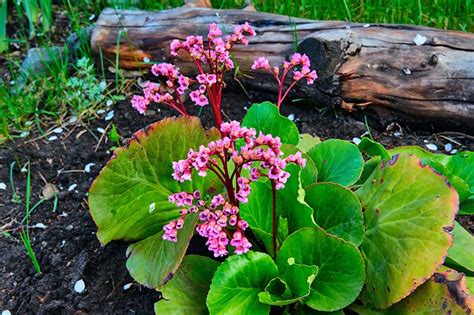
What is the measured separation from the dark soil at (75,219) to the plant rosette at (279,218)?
23cm

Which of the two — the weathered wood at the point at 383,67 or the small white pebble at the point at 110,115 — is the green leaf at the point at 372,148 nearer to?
the weathered wood at the point at 383,67

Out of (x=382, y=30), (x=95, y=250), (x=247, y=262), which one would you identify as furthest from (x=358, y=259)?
(x=382, y=30)

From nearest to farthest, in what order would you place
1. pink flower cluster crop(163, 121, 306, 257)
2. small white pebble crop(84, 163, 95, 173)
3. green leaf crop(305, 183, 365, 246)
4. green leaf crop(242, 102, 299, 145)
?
pink flower cluster crop(163, 121, 306, 257), green leaf crop(305, 183, 365, 246), green leaf crop(242, 102, 299, 145), small white pebble crop(84, 163, 95, 173)

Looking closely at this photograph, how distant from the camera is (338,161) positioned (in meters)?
1.90

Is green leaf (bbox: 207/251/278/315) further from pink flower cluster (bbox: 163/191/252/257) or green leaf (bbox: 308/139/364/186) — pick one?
green leaf (bbox: 308/139/364/186)

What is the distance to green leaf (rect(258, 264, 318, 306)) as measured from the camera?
159cm

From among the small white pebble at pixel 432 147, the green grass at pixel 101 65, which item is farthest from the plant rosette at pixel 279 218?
the green grass at pixel 101 65

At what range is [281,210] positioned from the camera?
1.85 meters

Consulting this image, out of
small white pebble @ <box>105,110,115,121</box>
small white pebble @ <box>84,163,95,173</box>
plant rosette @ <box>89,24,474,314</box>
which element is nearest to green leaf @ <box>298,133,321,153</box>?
plant rosette @ <box>89,24,474,314</box>

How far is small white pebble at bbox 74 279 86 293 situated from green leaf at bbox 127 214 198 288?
0.90ft

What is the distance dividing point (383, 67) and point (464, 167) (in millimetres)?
789

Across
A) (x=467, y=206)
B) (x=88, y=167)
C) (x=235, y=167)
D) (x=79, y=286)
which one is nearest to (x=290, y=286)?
(x=235, y=167)

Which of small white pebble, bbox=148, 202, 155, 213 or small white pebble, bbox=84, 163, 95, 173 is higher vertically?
small white pebble, bbox=148, 202, 155, 213

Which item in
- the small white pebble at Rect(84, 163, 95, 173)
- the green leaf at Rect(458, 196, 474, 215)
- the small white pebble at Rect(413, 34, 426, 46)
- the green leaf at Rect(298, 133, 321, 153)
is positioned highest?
the small white pebble at Rect(413, 34, 426, 46)
